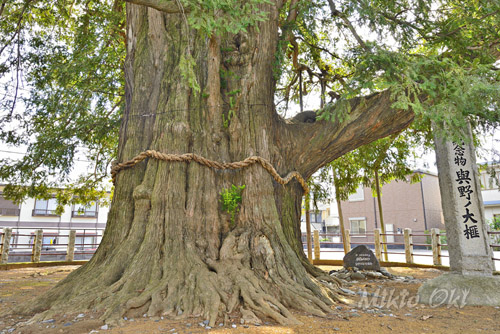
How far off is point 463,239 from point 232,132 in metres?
3.69

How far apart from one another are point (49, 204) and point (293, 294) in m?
22.4

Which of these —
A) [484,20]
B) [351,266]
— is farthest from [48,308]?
[484,20]

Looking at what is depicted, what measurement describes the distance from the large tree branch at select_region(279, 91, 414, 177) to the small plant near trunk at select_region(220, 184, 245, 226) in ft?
4.22

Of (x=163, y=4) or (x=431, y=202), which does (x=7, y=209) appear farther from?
(x=431, y=202)

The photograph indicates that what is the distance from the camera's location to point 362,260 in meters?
7.65

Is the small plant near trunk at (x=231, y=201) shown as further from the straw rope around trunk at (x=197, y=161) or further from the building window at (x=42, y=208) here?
the building window at (x=42, y=208)

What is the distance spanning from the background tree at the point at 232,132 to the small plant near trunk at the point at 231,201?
0.07m

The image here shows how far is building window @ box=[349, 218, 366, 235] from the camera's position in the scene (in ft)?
83.1

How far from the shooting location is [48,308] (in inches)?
143

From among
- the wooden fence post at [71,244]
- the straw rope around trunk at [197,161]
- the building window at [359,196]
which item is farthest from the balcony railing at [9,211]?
the building window at [359,196]

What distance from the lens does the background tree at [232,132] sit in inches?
138

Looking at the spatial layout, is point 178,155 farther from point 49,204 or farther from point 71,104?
point 49,204

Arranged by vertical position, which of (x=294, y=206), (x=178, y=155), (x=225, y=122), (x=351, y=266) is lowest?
(x=351, y=266)

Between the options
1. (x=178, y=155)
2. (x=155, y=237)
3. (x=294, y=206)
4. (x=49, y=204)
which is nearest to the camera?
(x=155, y=237)
